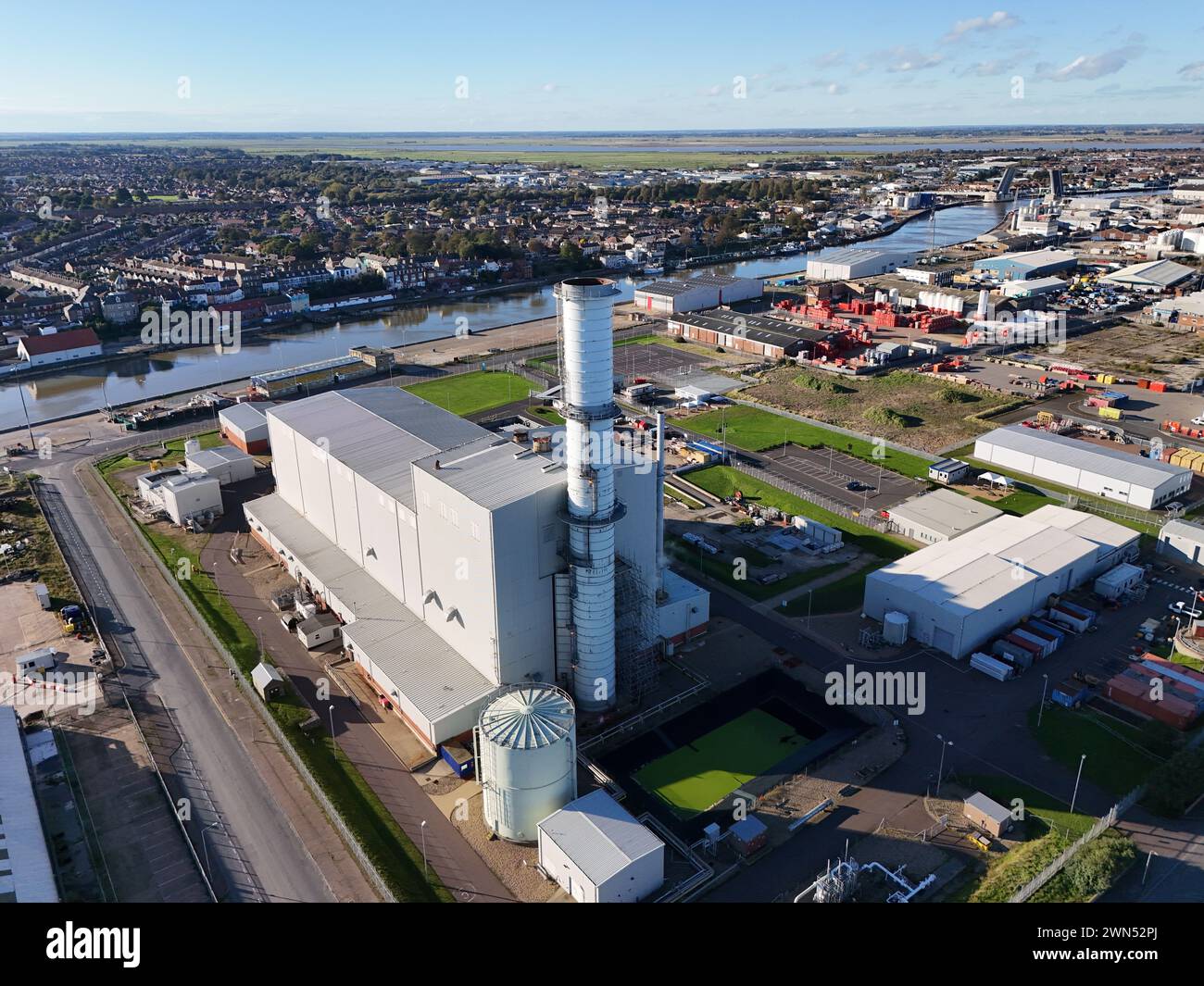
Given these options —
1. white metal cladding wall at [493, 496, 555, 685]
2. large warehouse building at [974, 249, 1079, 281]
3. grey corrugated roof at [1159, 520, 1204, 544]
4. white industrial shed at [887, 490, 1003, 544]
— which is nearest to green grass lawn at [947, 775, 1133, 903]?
white metal cladding wall at [493, 496, 555, 685]

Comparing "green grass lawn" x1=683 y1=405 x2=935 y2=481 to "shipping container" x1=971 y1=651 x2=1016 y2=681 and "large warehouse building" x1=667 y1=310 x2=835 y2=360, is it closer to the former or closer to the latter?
"large warehouse building" x1=667 y1=310 x2=835 y2=360

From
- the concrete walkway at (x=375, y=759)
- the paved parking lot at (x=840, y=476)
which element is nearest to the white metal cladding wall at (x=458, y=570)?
the concrete walkway at (x=375, y=759)

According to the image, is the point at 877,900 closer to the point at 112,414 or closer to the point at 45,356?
the point at 112,414

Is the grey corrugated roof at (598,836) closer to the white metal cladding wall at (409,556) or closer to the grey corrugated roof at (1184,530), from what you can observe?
the white metal cladding wall at (409,556)

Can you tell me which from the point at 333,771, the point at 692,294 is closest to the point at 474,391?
the point at 692,294

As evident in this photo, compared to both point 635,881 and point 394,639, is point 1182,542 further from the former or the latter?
point 394,639
